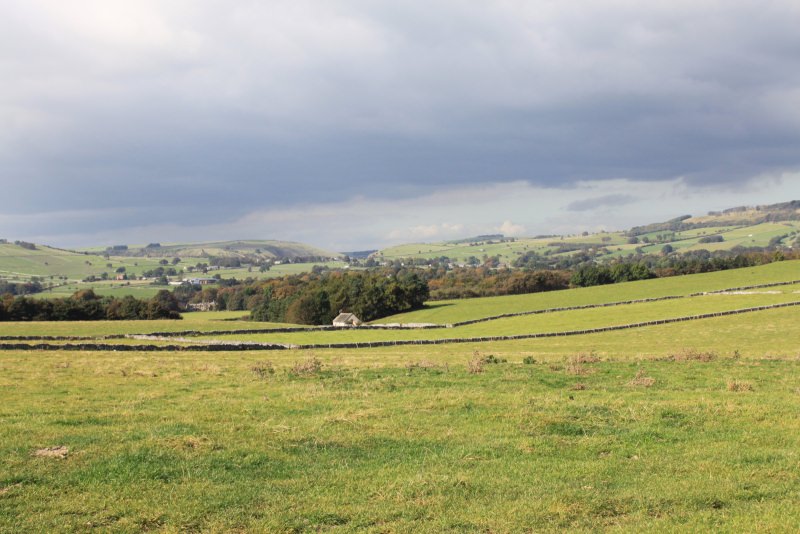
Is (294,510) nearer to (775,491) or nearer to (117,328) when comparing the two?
(775,491)

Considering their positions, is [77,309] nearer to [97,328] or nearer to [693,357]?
[97,328]

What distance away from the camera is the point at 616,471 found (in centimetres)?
1116

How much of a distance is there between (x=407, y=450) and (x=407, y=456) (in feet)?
1.51

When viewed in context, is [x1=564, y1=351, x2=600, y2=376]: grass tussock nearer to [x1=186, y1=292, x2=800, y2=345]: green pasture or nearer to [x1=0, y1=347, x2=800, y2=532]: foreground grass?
[x1=0, y1=347, x2=800, y2=532]: foreground grass

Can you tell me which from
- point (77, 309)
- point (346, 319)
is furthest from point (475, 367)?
point (77, 309)

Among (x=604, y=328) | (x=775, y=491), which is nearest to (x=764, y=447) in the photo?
(x=775, y=491)

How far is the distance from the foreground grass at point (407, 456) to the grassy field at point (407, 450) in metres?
0.05

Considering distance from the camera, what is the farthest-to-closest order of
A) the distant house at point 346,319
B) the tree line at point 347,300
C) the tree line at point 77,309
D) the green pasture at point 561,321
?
the tree line at point 347,300
the distant house at point 346,319
the tree line at point 77,309
the green pasture at point 561,321

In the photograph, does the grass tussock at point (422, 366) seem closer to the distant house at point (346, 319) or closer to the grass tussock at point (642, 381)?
the grass tussock at point (642, 381)

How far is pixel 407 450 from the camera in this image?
41.9ft

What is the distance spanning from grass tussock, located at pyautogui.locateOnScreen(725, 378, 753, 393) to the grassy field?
11 cm

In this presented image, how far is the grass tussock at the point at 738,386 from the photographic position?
63.7 feet

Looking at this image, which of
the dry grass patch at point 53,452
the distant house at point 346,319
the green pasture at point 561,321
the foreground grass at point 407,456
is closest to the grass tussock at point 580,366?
the foreground grass at point 407,456

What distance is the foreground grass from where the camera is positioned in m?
9.05
